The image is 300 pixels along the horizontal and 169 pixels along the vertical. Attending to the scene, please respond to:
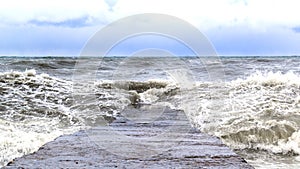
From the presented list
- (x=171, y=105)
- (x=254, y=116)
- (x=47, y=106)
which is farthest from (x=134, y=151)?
(x=47, y=106)

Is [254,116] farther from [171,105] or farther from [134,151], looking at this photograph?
[134,151]

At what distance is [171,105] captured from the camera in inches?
402

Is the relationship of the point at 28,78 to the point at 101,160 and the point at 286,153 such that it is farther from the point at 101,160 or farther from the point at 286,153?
the point at 101,160

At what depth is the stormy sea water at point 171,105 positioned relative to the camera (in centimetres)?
703

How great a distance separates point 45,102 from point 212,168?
8.55 metres

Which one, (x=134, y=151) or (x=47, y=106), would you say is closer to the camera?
(x=134, y=151)

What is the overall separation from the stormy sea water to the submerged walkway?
0.71 meters

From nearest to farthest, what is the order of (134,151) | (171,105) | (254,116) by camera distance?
1. (134,151)
2. (254,116)
3. (171,105)

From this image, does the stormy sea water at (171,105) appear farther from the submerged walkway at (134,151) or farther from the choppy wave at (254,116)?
the submerged walkway at (134,151)

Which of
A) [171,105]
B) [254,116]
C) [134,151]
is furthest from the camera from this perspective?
[171,105]

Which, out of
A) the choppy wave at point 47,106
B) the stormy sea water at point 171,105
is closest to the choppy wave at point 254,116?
the stormy sea water at point 171,105

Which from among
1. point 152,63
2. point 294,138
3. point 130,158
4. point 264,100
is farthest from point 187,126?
point 152,63

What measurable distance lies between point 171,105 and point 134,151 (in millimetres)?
7064

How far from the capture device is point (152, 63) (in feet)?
59.0
